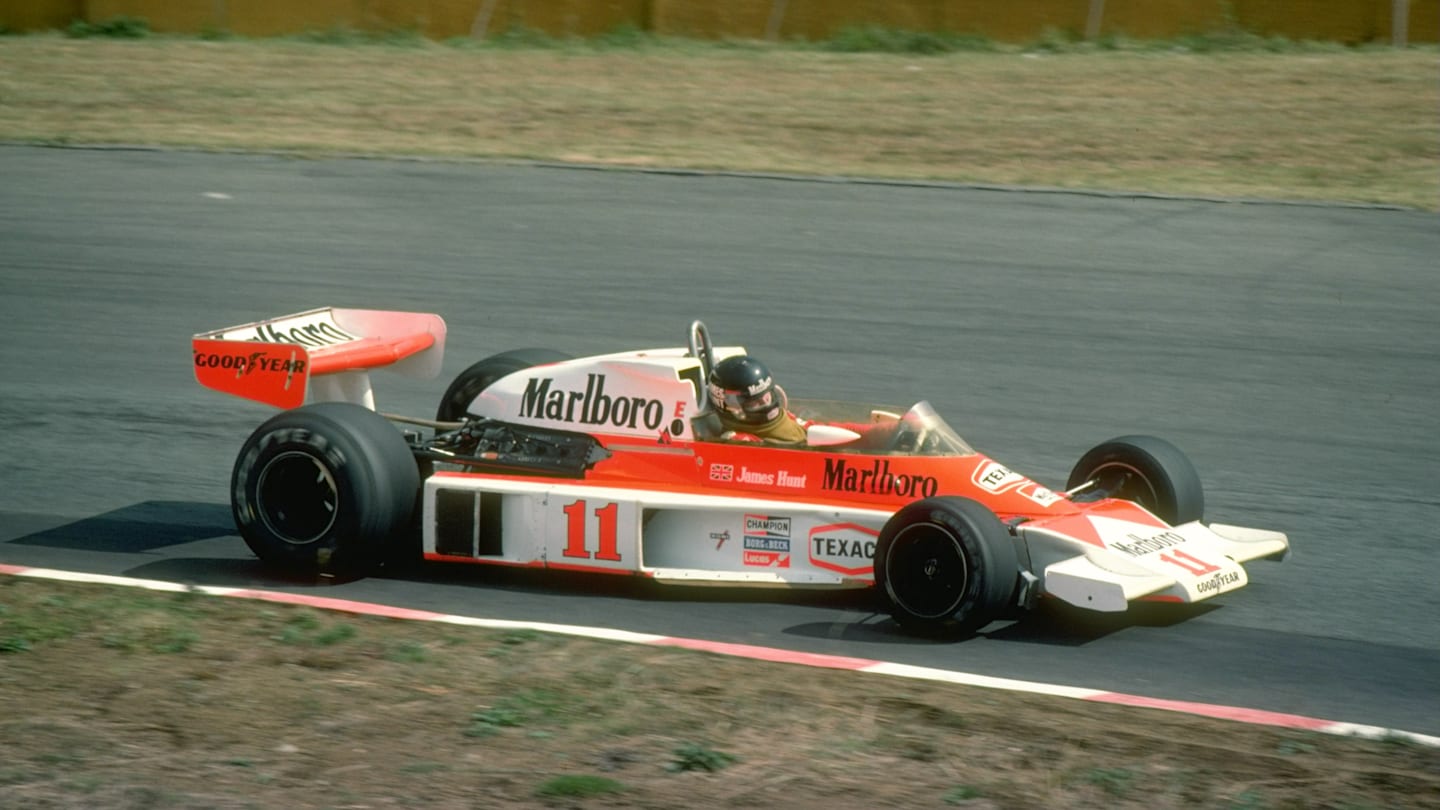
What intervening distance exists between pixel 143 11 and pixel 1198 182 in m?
16.1

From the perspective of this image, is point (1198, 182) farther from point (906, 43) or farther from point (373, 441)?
point (373, 441)

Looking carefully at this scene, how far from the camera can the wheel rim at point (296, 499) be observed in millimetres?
8562

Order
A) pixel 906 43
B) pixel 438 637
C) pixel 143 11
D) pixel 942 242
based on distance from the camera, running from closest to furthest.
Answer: pixel 438 637 → pixel 942 242 → pixel 906 43 → pixel 143 11

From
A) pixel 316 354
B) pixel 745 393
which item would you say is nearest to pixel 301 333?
pixel 316 354

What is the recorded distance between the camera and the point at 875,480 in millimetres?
8336

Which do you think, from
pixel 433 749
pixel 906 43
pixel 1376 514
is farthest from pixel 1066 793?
pixel 906 43

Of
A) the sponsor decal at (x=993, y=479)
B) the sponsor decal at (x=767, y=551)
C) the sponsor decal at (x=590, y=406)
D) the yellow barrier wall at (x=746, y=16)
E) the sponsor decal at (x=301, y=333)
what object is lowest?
the sponsor decal at (x=767, y=551)

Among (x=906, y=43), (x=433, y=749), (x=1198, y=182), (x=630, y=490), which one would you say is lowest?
(x=433, y=749)

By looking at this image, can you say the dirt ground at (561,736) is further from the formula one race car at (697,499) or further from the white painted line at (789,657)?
the formula one race car at (697,499)

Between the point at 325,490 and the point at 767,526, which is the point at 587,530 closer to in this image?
the point at 767,526

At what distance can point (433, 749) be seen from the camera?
634 cm

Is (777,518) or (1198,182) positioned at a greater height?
(1198,182)

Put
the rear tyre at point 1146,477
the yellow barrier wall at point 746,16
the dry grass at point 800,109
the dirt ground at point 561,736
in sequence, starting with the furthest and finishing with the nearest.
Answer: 1. the yellow barrier wall at point 746,16
2. the dry grass at point 800,109
3. the rear tyre at point 1146,477
4. the dirt ground at point 561,736

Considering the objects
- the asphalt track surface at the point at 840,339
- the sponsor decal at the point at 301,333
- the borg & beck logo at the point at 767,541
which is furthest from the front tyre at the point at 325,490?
the borg & beck logo at the point at 767,541
